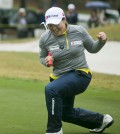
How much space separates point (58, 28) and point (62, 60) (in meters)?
0.44

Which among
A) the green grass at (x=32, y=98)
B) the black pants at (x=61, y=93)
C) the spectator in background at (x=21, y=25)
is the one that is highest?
the black pants at (x=61, y=93)

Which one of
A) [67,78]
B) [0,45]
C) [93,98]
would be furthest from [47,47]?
[0,45]

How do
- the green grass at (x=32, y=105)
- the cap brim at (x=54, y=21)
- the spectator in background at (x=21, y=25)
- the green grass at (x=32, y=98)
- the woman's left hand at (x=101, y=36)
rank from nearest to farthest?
the cap brim at (x=54, y=21) < the woman's left hand at (x=101, y=36) < the green grass at (x=32, y=105) < the green grass at (x=32, y=98) < the spectator in background at (x=21, y=25)

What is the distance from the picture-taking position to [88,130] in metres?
9.86

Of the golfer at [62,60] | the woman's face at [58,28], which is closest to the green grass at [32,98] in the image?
the golfer at [62,60]

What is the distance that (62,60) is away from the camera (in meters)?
8.80

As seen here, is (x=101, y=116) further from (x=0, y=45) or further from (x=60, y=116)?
(x=0, y=45)

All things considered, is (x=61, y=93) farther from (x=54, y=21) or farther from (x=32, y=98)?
(x=32, y=98)

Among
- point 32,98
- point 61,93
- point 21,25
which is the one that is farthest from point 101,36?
point 21,25

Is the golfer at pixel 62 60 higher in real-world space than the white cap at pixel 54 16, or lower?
lower

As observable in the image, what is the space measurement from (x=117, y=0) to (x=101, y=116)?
2510 inches

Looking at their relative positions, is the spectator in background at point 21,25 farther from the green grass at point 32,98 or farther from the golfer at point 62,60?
the golfer at point 62,60

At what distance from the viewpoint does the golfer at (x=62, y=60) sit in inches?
340

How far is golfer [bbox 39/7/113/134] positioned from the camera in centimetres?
862
